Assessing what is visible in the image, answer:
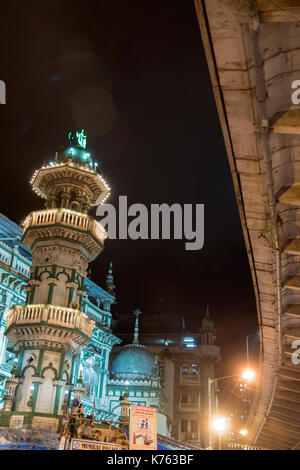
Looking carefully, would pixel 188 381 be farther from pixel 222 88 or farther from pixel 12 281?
pixel 222 88

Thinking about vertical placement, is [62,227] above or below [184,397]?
above

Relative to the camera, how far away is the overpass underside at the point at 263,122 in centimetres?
803

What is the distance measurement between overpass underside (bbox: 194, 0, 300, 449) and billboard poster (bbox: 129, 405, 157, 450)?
21.0 ft

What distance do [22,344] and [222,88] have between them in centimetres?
2459

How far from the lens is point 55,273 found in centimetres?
3125

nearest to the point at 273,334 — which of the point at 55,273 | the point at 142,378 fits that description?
the point at 55,273

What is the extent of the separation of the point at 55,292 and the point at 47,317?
2278 mm

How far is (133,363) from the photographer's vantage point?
5819 centimetres

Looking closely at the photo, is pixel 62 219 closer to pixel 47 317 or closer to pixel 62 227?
pixel 62 227

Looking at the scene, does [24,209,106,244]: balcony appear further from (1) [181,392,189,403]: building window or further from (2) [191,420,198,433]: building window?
(2) [191,420,198,433]: building window

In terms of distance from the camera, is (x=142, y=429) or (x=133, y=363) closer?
(x=142, y=429)

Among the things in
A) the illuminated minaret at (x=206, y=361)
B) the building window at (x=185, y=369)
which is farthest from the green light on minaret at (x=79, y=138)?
the building window at (x=185, y=369)

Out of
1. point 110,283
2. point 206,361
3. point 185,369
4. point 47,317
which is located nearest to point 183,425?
point 185,369

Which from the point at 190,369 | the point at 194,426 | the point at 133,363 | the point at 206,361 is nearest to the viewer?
the point at 133,363
